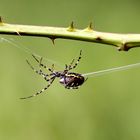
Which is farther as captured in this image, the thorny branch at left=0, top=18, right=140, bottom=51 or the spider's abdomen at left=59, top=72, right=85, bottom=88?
the spider's abdomen at left=59, top=72, right=85, bottom=88

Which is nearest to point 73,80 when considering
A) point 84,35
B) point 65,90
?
point 84,35

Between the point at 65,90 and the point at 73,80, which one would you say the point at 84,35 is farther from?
the point at 65,90

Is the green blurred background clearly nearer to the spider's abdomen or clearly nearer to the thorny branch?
the spider's abdomen

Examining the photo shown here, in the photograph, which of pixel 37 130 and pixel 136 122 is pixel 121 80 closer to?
pixel 136 122

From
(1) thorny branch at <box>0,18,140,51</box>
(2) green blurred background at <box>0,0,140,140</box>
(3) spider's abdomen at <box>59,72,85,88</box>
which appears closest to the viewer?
(1) thorny branch at <box>0,18,140,51</box>

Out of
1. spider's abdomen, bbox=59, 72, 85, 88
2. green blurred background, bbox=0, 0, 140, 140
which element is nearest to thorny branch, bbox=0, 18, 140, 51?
spider's abdomen, bbox=59, 72, 85, 88

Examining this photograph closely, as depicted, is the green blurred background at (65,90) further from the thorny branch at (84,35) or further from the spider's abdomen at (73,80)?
the thorny branch at (84,35)

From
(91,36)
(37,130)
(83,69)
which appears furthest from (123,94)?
(91,36)

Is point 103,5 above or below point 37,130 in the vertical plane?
above
